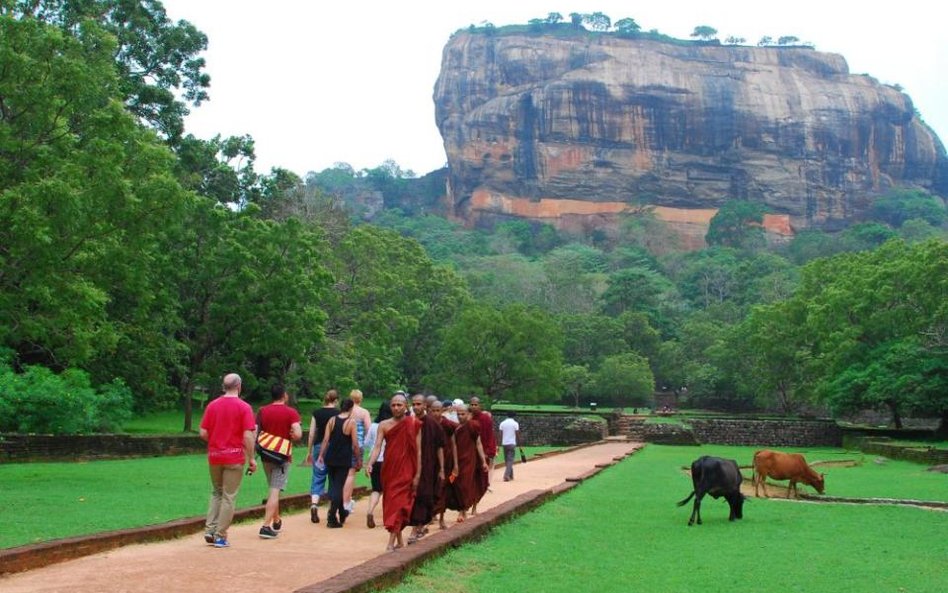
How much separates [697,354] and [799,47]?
89137 mm

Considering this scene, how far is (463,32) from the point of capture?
139 metres

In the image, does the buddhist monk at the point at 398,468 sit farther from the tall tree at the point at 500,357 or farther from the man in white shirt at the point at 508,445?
the tall tree at the point at 500,357

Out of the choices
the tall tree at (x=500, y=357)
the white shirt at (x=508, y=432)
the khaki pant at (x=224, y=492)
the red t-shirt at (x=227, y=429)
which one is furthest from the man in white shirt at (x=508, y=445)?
the tall tree at (x=500, y=357)

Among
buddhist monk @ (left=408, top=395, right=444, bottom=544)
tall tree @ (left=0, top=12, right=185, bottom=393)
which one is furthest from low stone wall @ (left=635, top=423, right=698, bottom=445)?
buddhist monk @ (left=408, top=395, right=444, bottom=544)

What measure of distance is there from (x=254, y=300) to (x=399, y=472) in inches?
834

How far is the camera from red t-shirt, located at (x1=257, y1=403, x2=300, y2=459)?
985 centimetres

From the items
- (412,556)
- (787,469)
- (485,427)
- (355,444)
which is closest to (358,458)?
(355,444)

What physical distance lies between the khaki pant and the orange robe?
1.30 m

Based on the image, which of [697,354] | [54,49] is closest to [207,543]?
[54,49]

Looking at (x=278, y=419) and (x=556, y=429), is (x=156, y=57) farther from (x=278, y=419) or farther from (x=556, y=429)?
(x=278, y=419)

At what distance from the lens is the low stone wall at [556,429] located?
127ft

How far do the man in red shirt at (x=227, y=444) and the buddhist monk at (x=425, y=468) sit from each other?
1.55 m

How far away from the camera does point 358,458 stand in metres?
10.9

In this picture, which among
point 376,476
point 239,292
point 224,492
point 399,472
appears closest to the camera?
point 224,492
